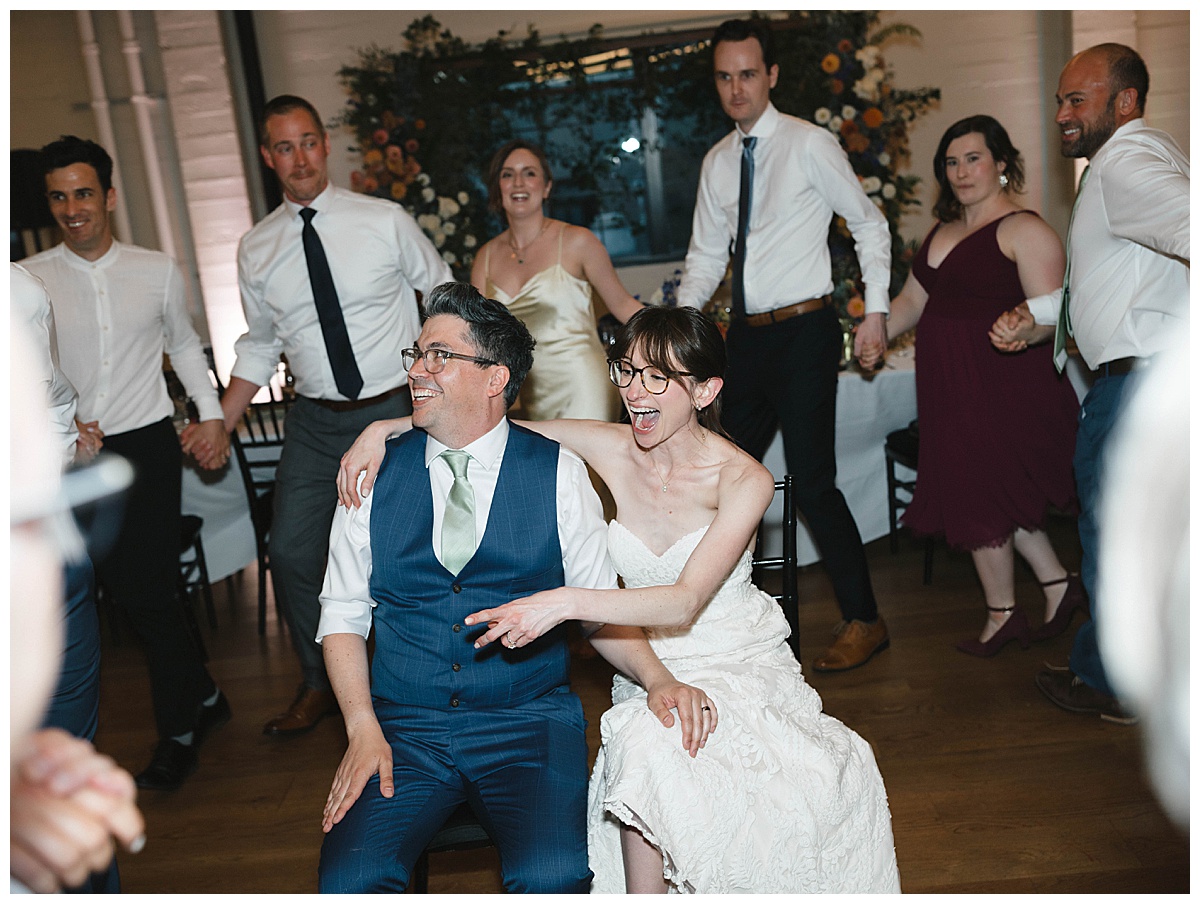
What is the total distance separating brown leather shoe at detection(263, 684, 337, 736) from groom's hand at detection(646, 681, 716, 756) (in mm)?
1678

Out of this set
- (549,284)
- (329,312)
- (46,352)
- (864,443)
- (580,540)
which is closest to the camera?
(46,352)

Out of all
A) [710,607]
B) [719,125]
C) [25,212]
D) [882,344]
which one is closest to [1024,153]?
[719,125]

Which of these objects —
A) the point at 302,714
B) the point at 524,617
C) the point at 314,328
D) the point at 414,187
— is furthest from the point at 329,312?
the point at 414,187

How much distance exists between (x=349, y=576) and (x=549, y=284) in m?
1.69

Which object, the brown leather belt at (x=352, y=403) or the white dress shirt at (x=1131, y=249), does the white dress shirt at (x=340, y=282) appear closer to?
the brown leather belt at (x=352, y=403)

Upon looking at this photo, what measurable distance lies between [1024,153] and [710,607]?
519 cm

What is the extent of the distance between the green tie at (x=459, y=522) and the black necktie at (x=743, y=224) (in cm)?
165

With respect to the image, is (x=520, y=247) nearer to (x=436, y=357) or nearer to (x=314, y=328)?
(x=314, y=328)

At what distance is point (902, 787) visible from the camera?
2545 mm

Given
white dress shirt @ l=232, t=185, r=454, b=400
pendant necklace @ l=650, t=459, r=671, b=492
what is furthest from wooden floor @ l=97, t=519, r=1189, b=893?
white dress shirt @ l=232, t=185, r=454, b=400

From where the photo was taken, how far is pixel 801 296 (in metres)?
3.22

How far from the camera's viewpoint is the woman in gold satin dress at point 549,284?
328cm

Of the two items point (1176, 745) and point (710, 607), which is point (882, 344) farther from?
point (1176, 745)

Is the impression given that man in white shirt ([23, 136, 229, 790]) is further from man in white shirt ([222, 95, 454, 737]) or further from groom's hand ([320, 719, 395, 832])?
groom's hand ([320, 719, 395, 832])
